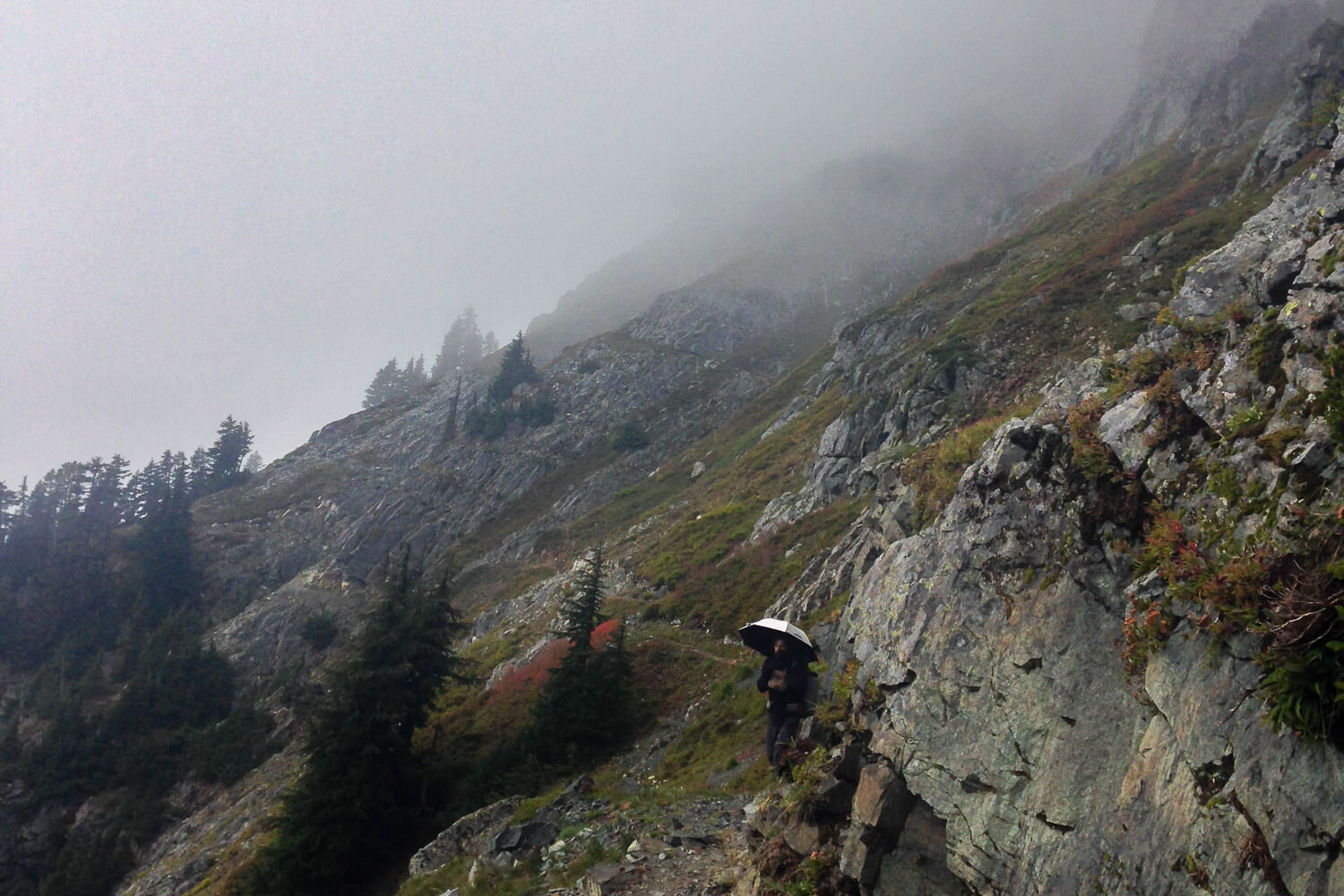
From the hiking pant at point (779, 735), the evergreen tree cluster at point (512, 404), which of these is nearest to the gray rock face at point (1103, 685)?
the hiking pant at point (779, 735)

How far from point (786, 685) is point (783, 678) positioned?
0.40 ft

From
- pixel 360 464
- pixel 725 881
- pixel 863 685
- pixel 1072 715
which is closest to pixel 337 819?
pixel 725 881

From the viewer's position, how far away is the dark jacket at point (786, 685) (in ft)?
40.5

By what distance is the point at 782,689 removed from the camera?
1229 centimetres

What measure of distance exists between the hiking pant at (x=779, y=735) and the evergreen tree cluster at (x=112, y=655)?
45.9 meters

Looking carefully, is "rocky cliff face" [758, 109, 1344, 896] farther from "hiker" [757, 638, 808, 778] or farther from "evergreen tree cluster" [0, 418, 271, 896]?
"evergreen tree cluster" [0, 418, 271, 896]

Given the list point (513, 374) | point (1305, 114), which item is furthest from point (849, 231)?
point (1305, 114)

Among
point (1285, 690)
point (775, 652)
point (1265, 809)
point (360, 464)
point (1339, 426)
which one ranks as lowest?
point (775, 652)

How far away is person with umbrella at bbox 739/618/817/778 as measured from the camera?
40.3ft

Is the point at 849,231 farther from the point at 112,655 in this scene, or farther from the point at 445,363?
the point at 112,655

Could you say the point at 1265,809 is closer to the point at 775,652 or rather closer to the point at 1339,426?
the point at 1339,426

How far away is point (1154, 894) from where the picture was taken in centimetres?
572

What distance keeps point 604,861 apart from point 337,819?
13.3 metres

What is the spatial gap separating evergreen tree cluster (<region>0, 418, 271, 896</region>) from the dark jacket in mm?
46180
